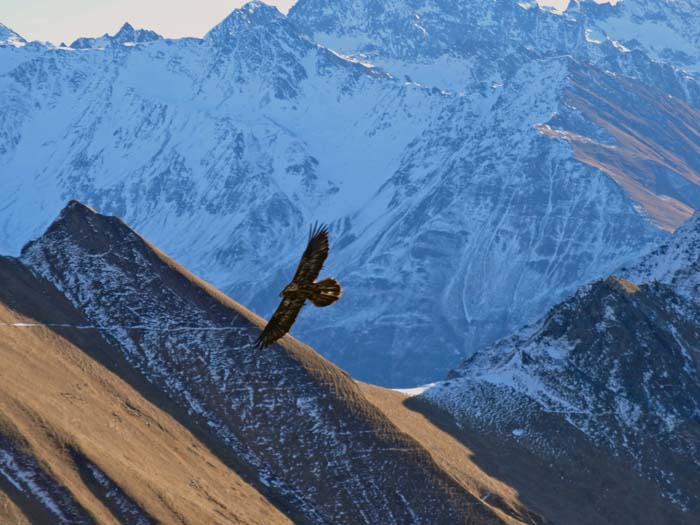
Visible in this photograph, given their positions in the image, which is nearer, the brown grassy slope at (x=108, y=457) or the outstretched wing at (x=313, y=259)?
the outstretched wing at (x=313, y=259)

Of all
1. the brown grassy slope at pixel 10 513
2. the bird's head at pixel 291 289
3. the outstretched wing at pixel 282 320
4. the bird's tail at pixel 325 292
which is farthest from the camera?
the brown grassy slope at pixel 10 513

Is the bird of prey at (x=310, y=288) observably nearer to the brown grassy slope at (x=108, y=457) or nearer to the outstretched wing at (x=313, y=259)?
the outstretched wing at (x=313, y=259)

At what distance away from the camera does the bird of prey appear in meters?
59.7

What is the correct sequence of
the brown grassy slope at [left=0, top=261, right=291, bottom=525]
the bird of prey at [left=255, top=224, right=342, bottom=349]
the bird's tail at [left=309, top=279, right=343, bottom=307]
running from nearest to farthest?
the bird's tail at [left=309, top=279, right=343, bottom=307] → the bird of prey at [left=255, top=224, right=342, bottom=349] → the brown grassy slope at [left=0, top=261, right=291, bottom=525]

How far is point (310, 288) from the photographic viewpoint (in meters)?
60.2

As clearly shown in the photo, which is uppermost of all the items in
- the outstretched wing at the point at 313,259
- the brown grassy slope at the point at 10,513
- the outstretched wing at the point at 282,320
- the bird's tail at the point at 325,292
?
the outstretched wing at the point at 313,259

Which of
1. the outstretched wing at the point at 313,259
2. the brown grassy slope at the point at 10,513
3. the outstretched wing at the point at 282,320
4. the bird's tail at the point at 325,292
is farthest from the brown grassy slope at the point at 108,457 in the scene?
the bird's tail at the point at 325,292

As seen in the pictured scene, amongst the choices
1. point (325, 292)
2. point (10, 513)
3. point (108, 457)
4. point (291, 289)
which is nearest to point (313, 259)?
point (291, 289)

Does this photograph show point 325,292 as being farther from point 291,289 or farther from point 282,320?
point 282,320

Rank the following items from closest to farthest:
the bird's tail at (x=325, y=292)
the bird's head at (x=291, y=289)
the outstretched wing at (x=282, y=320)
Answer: the bird's tail at (x=325, y=292)
the bird's head at (x=291, y=289)
the outstretched wing at (x=282, y=320)

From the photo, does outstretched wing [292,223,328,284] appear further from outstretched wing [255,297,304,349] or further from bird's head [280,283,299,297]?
outstretched wing [255,297,304,349]

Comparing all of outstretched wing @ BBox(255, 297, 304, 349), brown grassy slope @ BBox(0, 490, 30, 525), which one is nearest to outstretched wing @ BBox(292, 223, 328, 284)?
outstretched wing @ BBox(255, 297, 304, 349)

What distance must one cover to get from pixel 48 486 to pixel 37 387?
2572 cm

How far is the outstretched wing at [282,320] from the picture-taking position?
6100 centimetres
